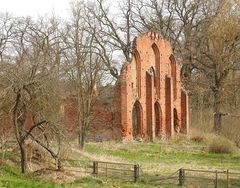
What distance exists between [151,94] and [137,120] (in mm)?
2335

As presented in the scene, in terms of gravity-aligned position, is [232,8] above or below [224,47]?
above

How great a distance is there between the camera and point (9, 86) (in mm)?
20312

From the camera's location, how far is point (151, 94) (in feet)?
140

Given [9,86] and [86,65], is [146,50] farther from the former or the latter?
[9,86]

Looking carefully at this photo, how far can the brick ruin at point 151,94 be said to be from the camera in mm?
40062

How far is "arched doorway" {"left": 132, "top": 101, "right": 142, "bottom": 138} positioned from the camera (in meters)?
42.0

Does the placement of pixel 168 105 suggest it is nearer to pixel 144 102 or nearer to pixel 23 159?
pixel 144 102

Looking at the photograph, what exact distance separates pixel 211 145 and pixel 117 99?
8.59 m

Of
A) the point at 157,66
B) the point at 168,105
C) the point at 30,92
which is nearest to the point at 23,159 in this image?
the point at 30,92

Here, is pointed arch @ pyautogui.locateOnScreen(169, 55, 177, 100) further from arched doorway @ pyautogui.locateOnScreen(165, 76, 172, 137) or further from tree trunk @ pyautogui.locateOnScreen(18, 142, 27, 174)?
tree trunk @ pyautogui.locateOnScreen(18, 142, 27, 174)

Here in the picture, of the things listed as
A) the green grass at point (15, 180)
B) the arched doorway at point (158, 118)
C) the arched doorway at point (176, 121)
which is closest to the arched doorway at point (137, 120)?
the arched doorway at point (158, 118)

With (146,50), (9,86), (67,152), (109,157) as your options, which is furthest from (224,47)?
(9,86)

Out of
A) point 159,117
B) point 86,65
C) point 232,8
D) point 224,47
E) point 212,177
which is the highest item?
point 232,8

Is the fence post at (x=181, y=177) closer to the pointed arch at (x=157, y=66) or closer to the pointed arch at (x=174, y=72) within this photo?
the pointed arch at (x=157, y=66)
